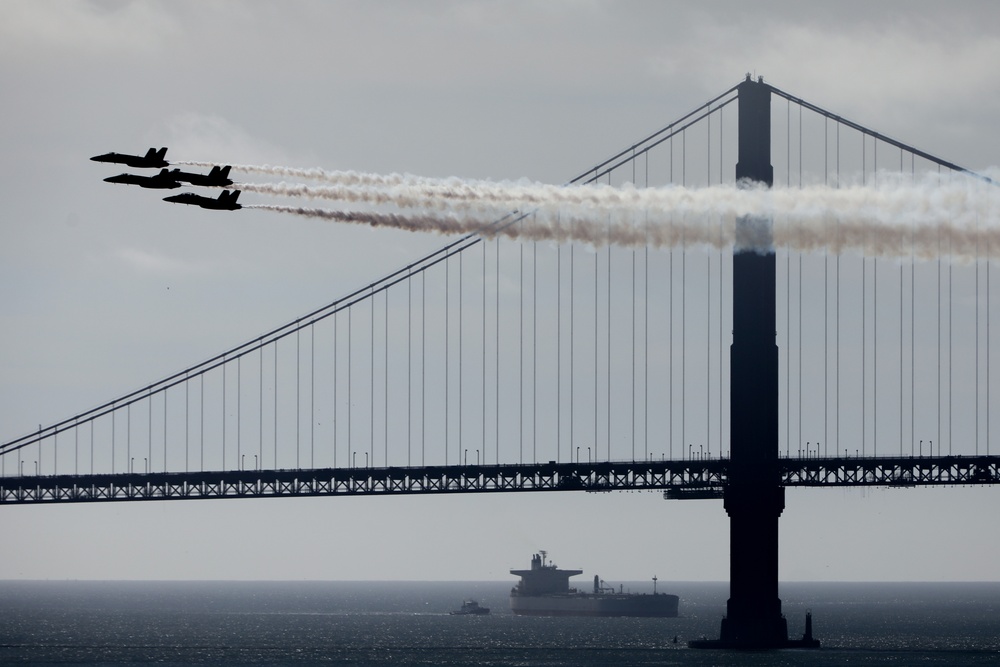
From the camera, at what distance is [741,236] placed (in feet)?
336

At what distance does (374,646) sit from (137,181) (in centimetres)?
7363

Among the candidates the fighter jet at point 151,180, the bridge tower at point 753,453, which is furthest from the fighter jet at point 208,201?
the bridge tower at point 753,453

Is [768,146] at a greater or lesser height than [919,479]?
greater

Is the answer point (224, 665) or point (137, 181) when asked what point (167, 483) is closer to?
point (224, 665)

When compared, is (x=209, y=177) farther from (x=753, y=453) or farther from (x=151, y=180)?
(x=753, y=453)

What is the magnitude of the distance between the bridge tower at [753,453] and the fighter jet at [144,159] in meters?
40.6

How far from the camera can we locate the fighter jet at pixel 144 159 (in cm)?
7212

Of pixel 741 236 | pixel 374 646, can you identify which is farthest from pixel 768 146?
pixel 374 646

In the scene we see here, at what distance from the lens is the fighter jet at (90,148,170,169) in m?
72.1

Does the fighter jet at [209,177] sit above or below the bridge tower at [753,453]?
above

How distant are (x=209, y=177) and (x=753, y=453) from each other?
139 ft

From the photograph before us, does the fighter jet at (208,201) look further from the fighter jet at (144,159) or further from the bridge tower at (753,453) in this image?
the bridge tower at (753,453)

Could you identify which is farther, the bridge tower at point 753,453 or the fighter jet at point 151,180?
the bridge tower at point 753,453

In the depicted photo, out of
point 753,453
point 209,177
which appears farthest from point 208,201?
point 753,453
